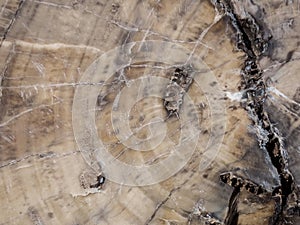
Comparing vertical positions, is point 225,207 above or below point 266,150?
below

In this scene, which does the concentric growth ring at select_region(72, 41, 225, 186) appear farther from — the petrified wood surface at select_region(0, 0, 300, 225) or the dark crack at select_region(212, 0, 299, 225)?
the dark crack at select_region(212, 0, 299, 225)

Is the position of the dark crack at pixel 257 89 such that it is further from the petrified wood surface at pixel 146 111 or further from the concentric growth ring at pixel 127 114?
the concentric growth ring at pixel 127 114

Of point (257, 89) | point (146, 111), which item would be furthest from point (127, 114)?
point (257, 89)

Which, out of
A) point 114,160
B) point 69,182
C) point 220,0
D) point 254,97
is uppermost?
point 220,0

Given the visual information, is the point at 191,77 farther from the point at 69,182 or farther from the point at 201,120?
the point at 69,182

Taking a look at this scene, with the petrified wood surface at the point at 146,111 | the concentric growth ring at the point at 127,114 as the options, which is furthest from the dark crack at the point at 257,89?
the concentric growth ring at the point at 127,114

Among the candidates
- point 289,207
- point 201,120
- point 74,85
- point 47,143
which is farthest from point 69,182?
point 289,207

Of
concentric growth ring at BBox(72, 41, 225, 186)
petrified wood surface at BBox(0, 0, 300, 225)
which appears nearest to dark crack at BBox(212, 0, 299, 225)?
petrified wood surface at BBox(0, 0, 300, 225)
